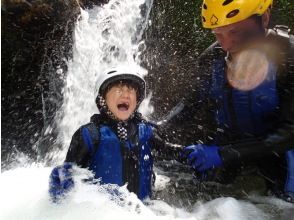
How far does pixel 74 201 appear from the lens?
9.67 feet

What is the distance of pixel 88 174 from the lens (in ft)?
9.47

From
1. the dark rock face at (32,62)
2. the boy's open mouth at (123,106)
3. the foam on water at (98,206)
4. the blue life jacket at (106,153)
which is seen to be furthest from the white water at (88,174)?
the boy's open mouth at (123,106)

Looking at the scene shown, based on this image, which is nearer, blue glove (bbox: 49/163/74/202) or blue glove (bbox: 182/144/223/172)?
blue glove (bbox: 49/163/74/202)

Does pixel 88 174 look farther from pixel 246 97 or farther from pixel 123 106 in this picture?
pixel 246 97

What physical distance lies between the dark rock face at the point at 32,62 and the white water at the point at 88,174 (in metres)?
0.23

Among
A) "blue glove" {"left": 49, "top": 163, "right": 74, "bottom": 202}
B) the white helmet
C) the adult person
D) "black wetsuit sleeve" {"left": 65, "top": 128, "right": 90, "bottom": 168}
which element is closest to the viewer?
"blue glove" {"left": 49, "top": 163, "right": 74, "bottom": 202}

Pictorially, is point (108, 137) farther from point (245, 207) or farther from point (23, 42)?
point (23, 42)

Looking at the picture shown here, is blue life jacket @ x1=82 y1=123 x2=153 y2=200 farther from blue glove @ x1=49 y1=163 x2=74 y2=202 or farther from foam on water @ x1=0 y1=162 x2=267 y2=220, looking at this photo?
blue glove @ x1=49 y1=163 x2=74 y2=202

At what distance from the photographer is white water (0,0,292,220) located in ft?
9.69

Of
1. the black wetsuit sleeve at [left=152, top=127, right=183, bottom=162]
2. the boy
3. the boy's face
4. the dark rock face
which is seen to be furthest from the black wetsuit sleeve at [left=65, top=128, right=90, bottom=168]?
the dark rock face

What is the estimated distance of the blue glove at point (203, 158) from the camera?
3104 mm

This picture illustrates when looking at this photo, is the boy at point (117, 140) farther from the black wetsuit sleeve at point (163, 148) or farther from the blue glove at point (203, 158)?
the blue glove at point (203, 158)

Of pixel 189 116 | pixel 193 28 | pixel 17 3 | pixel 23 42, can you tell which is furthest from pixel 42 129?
pixel 189 116

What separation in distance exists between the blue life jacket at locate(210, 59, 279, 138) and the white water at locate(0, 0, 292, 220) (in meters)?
0.68
